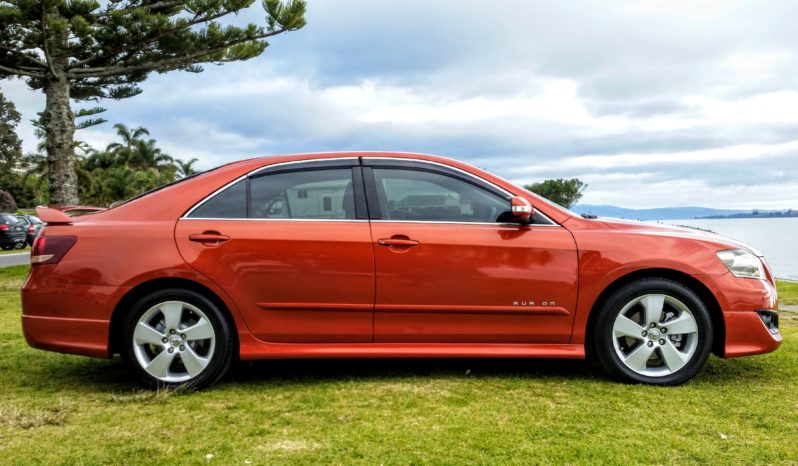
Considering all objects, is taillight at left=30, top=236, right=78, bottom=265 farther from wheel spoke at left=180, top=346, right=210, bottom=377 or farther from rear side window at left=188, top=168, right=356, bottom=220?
wheel spoke at left=180, top=346, right=210, bottom=377

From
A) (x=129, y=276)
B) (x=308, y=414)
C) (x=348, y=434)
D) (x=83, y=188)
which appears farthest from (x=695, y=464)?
(x=83, y=188)

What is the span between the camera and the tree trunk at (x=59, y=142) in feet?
39.5

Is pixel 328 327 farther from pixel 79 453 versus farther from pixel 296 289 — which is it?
pixel 79 453

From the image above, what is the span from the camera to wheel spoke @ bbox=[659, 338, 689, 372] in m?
3.75

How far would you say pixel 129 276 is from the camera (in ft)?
12.0

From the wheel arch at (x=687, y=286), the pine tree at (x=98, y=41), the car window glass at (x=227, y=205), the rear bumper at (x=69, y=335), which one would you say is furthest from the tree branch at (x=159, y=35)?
the wheel arch at (x=687, y=286)

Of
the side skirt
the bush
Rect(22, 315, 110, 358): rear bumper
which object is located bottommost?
the side skirt

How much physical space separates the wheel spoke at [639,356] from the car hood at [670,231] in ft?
2.36

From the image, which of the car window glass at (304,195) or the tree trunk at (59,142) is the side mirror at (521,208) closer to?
the car window glass at (304,195)

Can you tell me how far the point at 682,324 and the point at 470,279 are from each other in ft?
4.39

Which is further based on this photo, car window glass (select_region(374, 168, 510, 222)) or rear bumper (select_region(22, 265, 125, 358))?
car window glass (select_region(374, 168, 510, 222))

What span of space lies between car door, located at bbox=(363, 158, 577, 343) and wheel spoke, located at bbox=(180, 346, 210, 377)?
1055mm

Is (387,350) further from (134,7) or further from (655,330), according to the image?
(134,7)

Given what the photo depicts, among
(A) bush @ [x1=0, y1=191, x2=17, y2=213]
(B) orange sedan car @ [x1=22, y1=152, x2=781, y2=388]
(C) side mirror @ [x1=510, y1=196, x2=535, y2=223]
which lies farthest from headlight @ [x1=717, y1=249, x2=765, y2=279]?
(A) bush @ [x1=0, y1=191, x2=17, y2=213]
